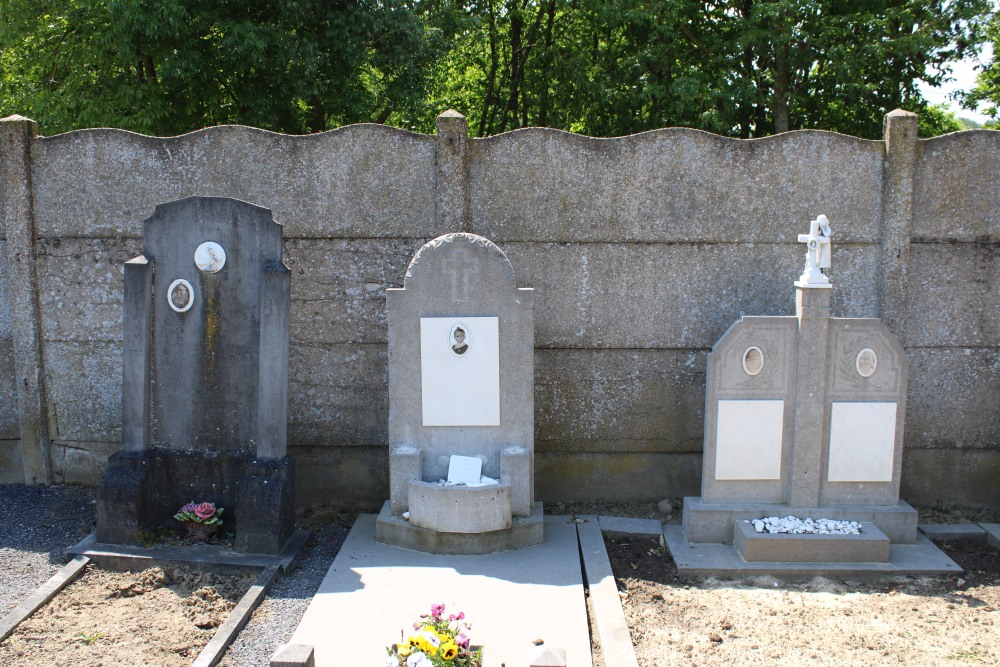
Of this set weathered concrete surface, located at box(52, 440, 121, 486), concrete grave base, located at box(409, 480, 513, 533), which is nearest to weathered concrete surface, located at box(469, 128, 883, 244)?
concrete grave base, located at box(409, 480, 513, 533)

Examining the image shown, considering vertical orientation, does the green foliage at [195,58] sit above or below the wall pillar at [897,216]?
above

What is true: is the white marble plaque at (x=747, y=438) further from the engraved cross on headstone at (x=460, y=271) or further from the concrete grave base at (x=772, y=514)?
the engraved cross on headstone at (x=460, y=271)

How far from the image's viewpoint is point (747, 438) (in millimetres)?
5570

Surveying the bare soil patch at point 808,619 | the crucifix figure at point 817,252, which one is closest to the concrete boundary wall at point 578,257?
the crucifix figure at point 817,252

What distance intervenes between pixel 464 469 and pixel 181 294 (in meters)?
2.25

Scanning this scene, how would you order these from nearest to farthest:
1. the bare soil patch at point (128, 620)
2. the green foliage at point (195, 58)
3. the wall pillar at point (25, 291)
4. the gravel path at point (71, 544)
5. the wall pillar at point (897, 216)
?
the bare soil patch at point (128, 620) < the gravel path at point (71, 544) < the wall pillar at point (897, 216) < the wall pillar at point (25, 291) < the green foliage at point (195, 58)

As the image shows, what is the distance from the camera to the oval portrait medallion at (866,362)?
550 cm

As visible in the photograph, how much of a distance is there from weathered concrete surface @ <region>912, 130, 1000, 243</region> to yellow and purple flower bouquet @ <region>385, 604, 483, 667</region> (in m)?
4.64

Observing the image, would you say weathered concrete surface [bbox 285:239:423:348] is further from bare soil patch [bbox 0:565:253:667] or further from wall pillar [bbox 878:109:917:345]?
wall pillar [bbox 878:109:917:345]

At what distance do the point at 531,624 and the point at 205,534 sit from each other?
2.34 metres

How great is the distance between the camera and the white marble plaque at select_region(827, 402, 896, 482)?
5574 millimetres

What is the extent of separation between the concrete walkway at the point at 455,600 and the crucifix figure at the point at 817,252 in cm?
243

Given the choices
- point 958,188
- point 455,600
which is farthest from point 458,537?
point 958,188

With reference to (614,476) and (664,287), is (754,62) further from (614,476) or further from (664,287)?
(614,476)
